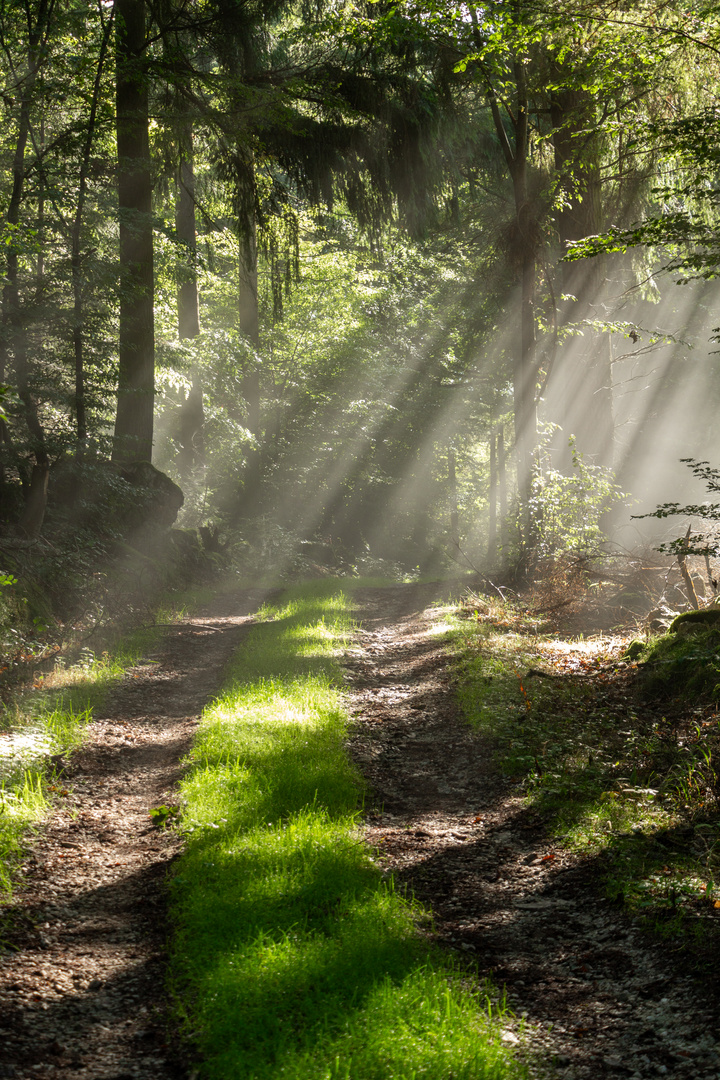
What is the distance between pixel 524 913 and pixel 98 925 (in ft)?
6.90

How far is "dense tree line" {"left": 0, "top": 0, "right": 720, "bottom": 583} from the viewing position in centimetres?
830

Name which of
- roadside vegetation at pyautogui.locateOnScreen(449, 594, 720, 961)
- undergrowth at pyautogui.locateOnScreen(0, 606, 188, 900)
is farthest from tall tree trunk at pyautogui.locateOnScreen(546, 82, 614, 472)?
undergrowth at pyautogui.locateOnScreen(0, 606, 188, 900)

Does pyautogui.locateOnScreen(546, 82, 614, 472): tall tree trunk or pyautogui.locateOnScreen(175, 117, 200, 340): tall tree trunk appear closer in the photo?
pyautogui.locateOnScreen(546, 82, 614, 472): tall tree trunk

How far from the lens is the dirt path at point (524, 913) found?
2.60 m

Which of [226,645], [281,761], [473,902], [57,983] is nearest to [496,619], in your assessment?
[226,645]

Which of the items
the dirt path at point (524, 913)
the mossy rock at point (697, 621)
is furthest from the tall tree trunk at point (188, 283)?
the dirt path at point (524, 913)

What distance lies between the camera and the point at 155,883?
152 inches

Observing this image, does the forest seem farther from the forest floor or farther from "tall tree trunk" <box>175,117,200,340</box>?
"tall tree trunk" <box>175,117,200,340</box>

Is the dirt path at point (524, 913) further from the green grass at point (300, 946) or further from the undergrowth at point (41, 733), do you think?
the undergrowth at point (41, 733)

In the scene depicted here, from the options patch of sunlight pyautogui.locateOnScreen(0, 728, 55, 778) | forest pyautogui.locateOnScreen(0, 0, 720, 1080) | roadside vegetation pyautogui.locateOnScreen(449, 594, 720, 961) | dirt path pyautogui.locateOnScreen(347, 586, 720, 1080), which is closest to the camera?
dirt path pyautogui.locateOnScreen(347, 586, 720, 1080)

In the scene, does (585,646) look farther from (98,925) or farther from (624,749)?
(98,925)

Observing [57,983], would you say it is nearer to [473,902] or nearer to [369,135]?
[473,902]

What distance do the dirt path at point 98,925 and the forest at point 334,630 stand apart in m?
0.02

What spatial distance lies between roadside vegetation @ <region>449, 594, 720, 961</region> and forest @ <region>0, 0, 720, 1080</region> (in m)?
0.03
